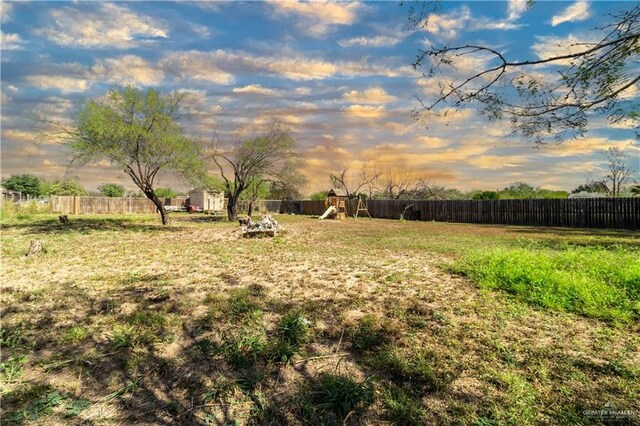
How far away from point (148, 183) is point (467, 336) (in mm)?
17589

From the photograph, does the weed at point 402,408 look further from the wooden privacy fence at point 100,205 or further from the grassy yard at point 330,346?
the wooden privacy fence at point 100,205

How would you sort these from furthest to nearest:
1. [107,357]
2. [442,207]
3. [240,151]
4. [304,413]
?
[442,207] < [240,151] < [107,357] < [304,413]

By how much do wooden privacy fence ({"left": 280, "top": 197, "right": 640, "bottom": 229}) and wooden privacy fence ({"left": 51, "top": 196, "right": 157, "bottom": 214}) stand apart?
88.5 ft

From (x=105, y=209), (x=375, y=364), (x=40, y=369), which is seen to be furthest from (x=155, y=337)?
(x=105, y=209)

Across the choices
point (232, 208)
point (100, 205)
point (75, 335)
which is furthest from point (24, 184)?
point (75, 335)

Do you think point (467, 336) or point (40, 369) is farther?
point (467, 336)

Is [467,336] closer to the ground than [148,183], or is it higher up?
closer to the ground

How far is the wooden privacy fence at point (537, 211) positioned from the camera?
1727cm

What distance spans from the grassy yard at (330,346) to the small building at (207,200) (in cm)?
4029

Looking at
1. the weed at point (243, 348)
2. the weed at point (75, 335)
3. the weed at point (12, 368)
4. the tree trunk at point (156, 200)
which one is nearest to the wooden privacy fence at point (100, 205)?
the tree trunk at point (156, 200)

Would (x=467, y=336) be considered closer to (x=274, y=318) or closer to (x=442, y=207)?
(x=274, y=318)

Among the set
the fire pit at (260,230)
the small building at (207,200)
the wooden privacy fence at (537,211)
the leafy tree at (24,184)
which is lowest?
the fire pit at (260,230)

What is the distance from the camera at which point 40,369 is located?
304 centimetres

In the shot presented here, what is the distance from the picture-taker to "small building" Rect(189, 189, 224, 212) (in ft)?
148
